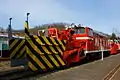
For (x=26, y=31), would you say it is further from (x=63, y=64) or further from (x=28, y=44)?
(x=63, y=64)

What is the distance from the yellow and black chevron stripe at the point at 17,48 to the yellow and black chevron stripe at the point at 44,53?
1264 mm

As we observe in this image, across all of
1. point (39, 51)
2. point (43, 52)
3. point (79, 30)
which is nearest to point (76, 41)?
point (79, 30)

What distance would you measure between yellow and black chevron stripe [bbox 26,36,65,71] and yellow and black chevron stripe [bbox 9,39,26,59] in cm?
126

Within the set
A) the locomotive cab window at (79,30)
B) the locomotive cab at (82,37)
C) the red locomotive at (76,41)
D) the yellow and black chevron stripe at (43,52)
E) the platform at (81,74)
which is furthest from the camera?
the locomotive cab window at (79,30)

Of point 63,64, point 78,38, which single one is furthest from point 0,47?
point 63,64

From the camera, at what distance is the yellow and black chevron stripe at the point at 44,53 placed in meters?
13.1

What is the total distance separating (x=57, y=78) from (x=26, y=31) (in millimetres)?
2531

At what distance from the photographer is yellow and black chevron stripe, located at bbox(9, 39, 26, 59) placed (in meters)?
14.7

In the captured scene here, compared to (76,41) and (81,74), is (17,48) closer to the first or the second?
(81,74)

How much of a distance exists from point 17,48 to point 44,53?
1.63m

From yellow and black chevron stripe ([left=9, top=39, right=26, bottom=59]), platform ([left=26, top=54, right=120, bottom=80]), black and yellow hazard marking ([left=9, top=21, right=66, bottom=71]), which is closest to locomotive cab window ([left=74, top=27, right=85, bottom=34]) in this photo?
platform ([left=26, top=54, right=120, bottom=80])

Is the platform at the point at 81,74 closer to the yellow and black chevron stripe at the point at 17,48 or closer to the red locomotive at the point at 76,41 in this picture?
the red locomotive at the point at 76,41

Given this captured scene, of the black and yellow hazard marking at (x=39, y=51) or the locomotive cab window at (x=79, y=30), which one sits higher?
the locomotive cab window at (x=79, y=30)

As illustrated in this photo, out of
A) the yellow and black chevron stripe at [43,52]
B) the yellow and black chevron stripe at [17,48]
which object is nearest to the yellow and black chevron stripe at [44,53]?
the yellow and black chevron stripe at [43,52]
